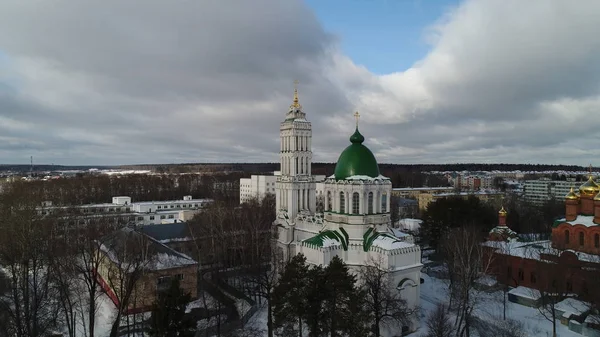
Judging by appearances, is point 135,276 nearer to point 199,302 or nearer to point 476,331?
point 199,302

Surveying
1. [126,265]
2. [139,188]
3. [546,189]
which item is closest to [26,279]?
[126,265]

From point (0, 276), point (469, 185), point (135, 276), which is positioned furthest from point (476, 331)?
point (469, 185)

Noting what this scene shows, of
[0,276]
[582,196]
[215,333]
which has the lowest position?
[215,333]

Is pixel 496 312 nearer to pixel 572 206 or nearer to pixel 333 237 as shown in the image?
pixel 572 206

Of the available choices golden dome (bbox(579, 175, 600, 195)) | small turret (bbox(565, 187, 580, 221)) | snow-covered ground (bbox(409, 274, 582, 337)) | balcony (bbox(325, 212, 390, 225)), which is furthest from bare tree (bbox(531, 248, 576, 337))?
balcony (bbox(325, 212, 390, 225))

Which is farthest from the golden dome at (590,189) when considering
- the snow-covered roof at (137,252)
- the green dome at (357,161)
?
the snow-covered roof at (137,252)

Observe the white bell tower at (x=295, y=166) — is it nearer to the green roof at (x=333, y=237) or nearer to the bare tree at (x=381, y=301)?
the green roof at (x=333, y=237)
